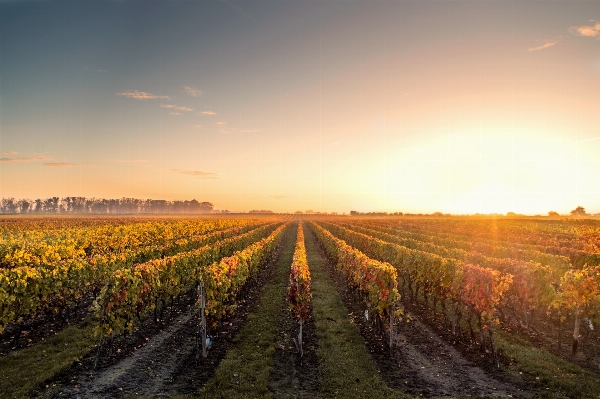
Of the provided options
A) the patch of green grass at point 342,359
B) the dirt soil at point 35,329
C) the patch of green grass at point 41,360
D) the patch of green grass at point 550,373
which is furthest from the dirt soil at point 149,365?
the patch of green grass at point 550,373

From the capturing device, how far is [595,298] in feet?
38.0

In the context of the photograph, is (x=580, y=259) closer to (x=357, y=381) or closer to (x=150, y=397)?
(x=357, y=381)

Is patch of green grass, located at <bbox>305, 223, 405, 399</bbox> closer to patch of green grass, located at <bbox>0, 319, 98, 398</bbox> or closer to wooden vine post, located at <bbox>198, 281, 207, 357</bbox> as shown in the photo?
wooden vine post, located at <bbox>198, 281, 207, 357</bbox>

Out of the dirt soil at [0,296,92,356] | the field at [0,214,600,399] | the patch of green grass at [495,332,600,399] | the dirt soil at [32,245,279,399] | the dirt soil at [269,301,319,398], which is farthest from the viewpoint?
the dirt soil at [0,296,92,356]

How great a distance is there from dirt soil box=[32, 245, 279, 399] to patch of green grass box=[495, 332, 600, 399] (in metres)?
8.94

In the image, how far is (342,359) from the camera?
35.4ft

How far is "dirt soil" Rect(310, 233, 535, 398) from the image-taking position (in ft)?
29.6

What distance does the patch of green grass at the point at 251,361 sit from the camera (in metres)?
8.84

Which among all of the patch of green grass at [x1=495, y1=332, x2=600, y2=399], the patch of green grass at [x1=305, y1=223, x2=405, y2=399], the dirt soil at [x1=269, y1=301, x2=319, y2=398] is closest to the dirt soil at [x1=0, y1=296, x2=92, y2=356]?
the dirt soil at [x1=269, y1=301, x2=319, y2=398]

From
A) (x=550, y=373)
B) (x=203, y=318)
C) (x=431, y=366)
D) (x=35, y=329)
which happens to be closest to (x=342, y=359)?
(x=431, y=366)

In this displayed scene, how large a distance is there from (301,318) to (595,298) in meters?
9.81

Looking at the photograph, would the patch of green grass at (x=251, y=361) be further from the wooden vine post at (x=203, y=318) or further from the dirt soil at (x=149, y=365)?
the wooden vine post at (x=203, y=318)

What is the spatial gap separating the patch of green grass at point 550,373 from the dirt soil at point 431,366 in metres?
0.57

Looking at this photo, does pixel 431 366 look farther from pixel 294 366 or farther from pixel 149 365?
pixel 149 365
